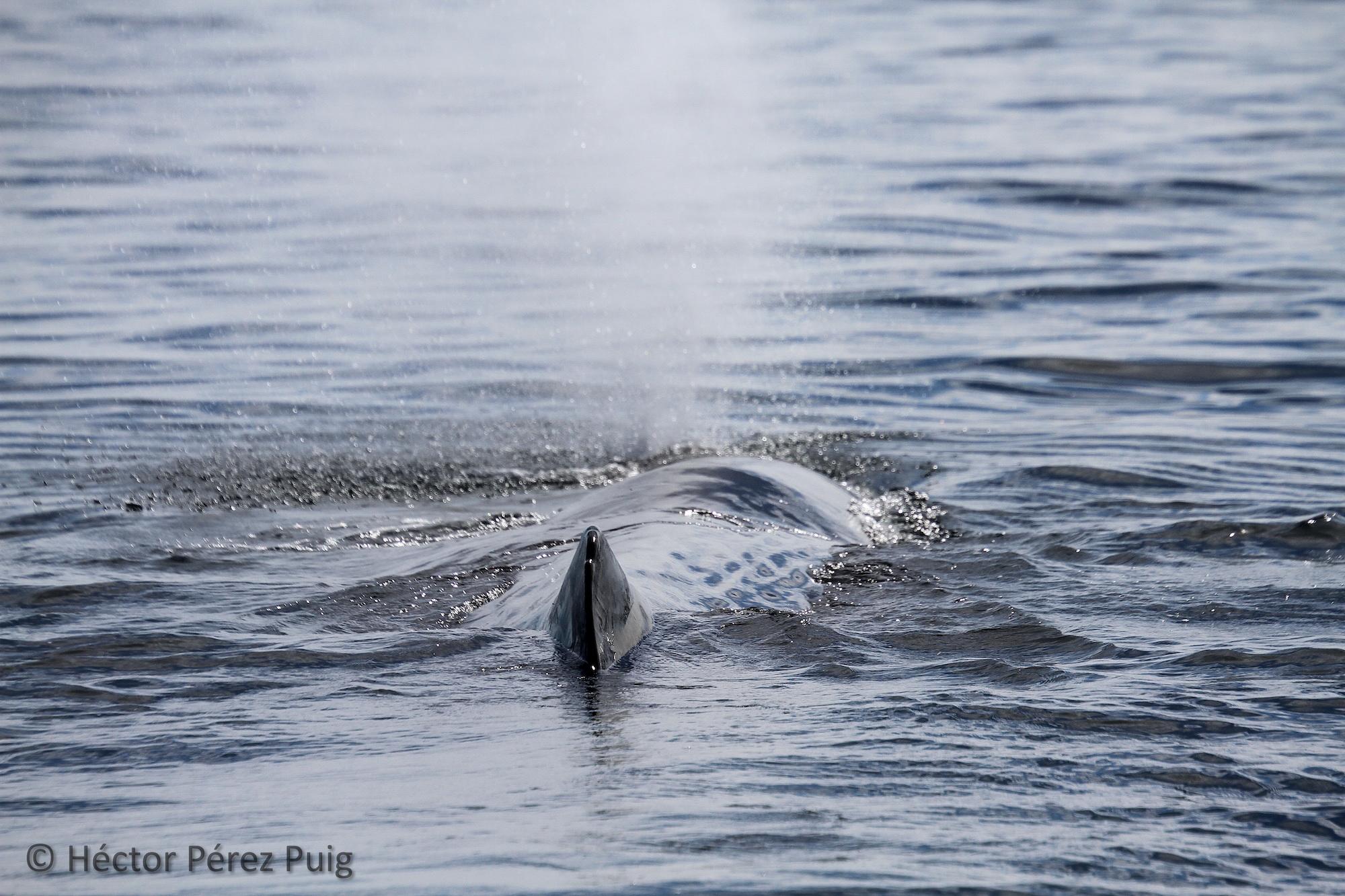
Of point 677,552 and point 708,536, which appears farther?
point 708,536

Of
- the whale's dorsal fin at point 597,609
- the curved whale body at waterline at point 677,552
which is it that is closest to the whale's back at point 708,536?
the curved whale body at waterline at point 677,552

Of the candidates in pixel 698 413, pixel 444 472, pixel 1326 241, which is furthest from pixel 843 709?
pixel 1326 241

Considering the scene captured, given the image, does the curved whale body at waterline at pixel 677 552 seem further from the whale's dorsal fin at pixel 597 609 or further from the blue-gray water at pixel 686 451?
the blue-gray water at pixel 686 451

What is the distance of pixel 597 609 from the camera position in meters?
5.70

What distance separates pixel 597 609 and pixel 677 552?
57.6 inches

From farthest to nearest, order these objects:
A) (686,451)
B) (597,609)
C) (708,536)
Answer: (686,451), (708,536), (597,609)

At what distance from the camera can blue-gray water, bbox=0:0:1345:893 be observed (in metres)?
4.54

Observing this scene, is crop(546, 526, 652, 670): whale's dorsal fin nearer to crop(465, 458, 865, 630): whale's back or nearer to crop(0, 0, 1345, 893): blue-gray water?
crop(0, 0, 1345, 893): blue-gray water

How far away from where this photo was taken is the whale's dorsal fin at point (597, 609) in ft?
18.2

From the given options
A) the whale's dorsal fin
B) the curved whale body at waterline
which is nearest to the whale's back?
the curved whale body at waterline

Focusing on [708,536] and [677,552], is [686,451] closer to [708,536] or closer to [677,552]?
[708,536]

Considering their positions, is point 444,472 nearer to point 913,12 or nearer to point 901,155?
point 901,155

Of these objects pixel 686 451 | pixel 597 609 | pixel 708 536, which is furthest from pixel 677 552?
pixel 686 451

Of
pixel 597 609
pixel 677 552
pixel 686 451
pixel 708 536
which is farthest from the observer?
Result: pixel 686 451
